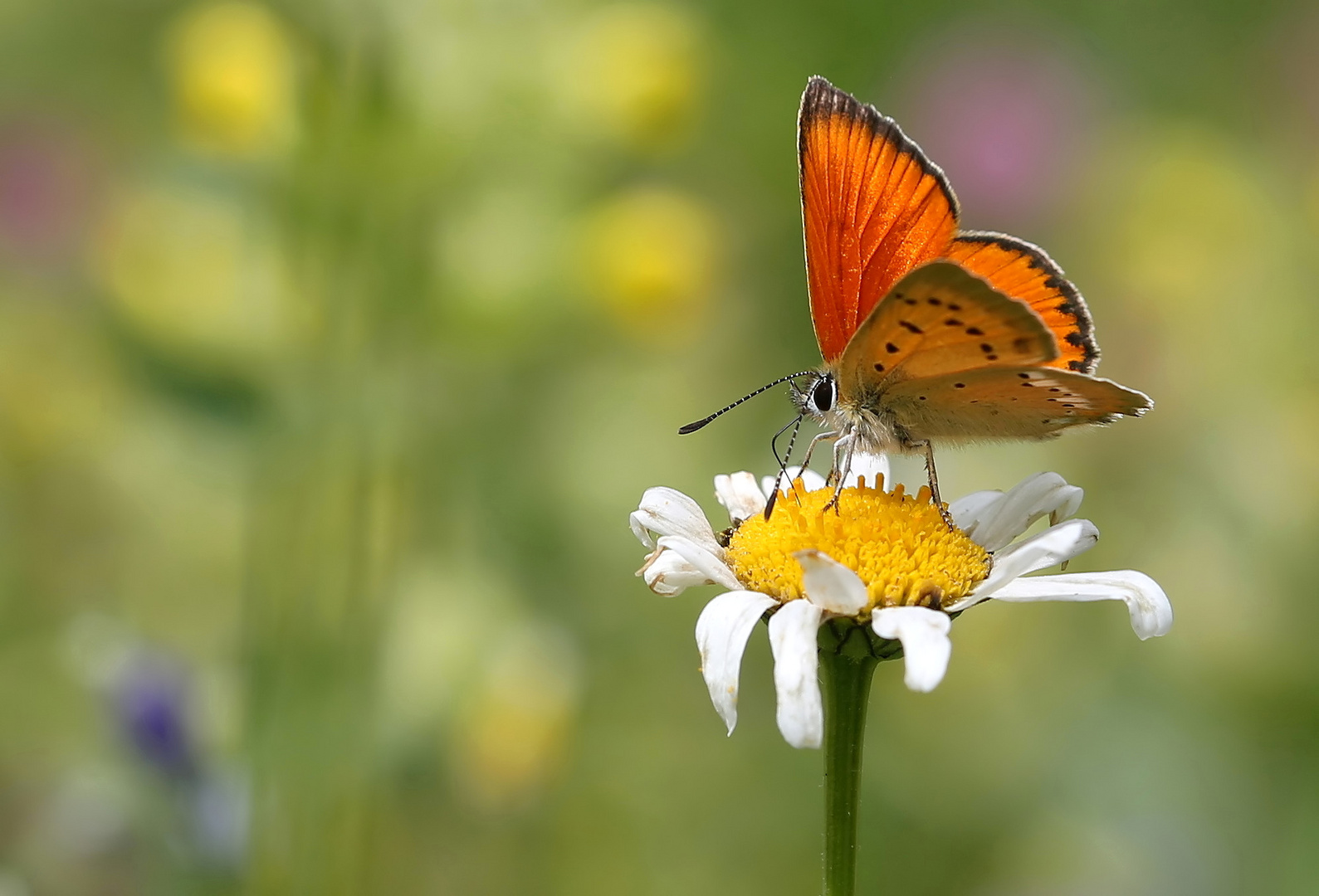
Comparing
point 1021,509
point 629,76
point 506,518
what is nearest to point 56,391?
point 506,518

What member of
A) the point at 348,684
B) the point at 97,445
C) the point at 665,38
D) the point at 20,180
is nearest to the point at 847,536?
the point at 348,684

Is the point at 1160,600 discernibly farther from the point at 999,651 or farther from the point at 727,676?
the point at 999,651

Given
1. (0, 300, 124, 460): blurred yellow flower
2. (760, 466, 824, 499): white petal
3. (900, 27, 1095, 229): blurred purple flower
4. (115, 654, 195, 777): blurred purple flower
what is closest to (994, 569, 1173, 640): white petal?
(760, 466, 824, 499): white petal

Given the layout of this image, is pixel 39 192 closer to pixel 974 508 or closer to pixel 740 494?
pixel 740 494

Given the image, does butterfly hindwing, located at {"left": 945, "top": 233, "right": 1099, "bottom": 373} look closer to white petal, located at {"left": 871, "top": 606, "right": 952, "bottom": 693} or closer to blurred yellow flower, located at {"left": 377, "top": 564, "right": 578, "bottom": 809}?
white petal, located at {"left": 871, "top": 606, "right": 952, "bottom": 693}

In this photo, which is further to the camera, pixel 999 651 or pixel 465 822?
pixel 999 651

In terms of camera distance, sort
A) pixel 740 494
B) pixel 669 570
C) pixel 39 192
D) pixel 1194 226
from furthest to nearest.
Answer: pixel 39 192, pixel 1194 226, pixel 740 494, pixel 669 570
